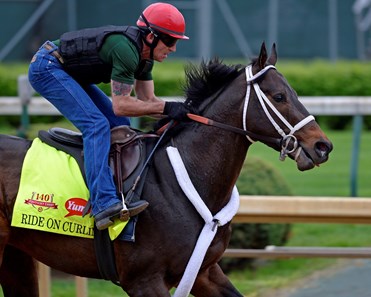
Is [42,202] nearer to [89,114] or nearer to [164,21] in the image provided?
[89,114]

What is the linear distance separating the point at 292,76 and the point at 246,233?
9.94m

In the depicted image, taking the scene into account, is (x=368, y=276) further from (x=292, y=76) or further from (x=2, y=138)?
(x=292, y=76)

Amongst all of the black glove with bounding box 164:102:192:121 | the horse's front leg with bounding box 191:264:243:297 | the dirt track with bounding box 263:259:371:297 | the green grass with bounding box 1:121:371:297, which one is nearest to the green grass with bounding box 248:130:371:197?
the green grass with bounding box 1:121:371:297

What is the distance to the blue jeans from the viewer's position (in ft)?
16.8

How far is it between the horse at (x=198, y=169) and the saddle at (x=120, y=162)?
0.19 feet

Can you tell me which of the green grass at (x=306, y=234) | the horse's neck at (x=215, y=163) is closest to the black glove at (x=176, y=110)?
the horse's neck at (x=215, y=163)

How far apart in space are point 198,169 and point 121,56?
2.56 ft

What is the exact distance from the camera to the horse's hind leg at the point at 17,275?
18.9 ft

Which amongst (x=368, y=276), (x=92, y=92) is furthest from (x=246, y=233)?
(x=92, y=92)

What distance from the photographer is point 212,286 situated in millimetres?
5488

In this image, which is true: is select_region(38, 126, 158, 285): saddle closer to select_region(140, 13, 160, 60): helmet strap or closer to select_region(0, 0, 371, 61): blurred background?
select_region(140, 13, 160, 60): helmet strap

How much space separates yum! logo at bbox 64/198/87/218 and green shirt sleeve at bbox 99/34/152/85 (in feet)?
2.39

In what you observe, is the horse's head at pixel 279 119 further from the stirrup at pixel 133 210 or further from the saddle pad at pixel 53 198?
the saddle pad at pixel 53 198

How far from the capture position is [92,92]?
5.61 metres
